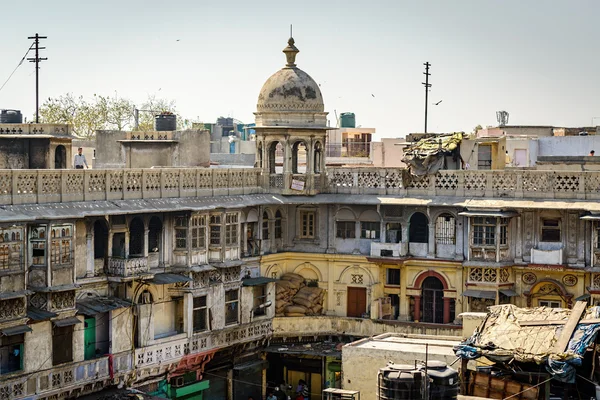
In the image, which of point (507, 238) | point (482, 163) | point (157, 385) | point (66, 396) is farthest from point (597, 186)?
point (66, 396)

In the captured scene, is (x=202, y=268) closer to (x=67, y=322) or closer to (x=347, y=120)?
(x=67, y=322)

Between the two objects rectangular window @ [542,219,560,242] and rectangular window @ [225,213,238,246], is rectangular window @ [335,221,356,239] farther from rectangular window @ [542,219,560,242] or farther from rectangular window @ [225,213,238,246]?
rectangular window @ [542,219,560,242]

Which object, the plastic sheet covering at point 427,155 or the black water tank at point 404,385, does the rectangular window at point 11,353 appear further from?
the plastic sheet covering at point 427,155

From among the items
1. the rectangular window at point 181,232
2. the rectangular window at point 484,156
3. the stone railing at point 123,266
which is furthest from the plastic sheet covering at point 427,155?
the stone railing at point 123,266

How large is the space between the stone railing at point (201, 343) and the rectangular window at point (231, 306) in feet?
1.17

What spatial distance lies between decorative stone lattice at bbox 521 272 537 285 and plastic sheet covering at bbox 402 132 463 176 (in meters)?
4.84

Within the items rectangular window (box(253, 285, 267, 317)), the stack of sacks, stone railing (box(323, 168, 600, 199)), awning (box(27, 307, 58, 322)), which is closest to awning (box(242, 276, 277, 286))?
rectangular window (box(253, 285, 267, 317))

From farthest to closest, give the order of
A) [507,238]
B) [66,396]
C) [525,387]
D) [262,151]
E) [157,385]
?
[262,151]
[507,238]
[157,385]
[66,396]
[525,387]

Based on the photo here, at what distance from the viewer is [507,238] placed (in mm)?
43125

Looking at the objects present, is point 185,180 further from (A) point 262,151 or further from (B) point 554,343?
(B) point 554,343

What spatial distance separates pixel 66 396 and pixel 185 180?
8.56 m

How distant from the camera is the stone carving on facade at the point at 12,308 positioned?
33.3 meters

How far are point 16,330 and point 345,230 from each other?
15786 millimetres

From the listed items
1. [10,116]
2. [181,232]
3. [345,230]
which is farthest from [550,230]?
[10,116]
